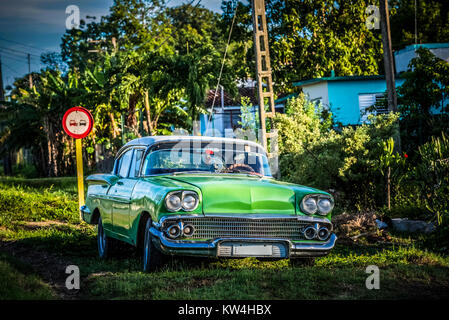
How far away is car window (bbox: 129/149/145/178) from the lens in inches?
302

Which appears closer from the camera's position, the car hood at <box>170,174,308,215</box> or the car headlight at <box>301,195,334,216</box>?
the car hood at <box>170,174,308,215</box>

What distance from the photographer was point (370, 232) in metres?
9.72

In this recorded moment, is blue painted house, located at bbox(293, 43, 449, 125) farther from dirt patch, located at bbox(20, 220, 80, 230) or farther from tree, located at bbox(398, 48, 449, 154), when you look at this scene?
dirt patch, located at bbox(20, 220, 80, 230)

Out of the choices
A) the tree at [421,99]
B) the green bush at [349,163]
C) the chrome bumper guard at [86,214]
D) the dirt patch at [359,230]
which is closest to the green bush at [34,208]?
the chrome bumper guard at [86,214]

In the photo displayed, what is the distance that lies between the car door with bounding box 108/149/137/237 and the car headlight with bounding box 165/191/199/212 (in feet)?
4.02

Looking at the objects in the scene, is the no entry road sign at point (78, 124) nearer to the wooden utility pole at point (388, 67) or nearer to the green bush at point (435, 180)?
the green bush at point (435, 180)

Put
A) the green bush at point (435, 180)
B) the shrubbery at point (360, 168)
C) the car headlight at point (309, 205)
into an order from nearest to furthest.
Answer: the car headlight at point (309, 205) → the green bush at point (435, 180) → the shrubbery at point (360, 168)

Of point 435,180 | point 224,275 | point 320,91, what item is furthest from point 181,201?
point 320,91

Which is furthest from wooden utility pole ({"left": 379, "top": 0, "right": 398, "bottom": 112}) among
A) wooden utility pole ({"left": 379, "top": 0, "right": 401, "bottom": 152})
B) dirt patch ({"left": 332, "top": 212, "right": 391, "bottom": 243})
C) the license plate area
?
the license plate area

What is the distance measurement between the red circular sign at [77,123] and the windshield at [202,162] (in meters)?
6.20

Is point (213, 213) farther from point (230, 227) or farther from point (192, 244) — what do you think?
point (192, 244)

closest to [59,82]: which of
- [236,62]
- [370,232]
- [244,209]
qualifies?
[236,62]

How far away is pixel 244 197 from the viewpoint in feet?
20.5

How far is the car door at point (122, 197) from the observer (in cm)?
728
